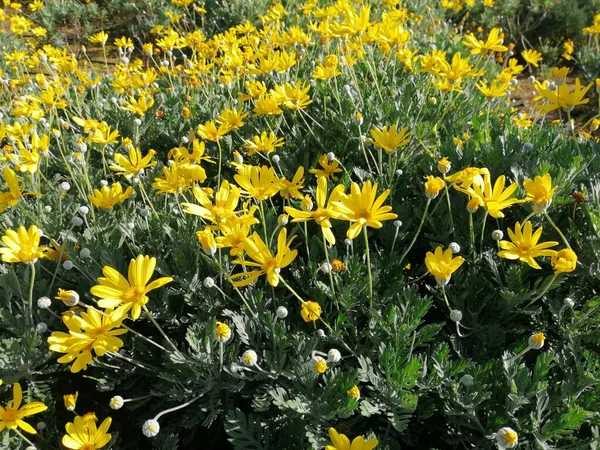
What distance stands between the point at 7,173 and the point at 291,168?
1436 mm

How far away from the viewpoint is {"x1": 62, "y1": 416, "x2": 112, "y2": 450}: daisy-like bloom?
1.54 m

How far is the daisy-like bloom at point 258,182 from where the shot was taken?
6.32 ft

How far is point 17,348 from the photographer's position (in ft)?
6.07

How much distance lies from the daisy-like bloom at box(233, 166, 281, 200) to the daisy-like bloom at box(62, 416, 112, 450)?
90 cm

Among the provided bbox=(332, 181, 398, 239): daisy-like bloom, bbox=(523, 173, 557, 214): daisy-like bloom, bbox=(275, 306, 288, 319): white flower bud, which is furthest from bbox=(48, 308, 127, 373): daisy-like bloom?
bbox=(523, 173, 557, 214): daisy-like bloom

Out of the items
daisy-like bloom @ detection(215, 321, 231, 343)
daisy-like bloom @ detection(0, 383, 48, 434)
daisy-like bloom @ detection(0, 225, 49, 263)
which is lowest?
daisy-like bloom @ detection(0, 383, 48, 434)

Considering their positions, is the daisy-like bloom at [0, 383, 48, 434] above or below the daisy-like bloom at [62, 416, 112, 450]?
above

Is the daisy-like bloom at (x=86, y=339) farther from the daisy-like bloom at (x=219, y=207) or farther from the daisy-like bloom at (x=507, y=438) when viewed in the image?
the daisy-like bloom at (x=507, y=438)

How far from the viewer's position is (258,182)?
6.50 feet

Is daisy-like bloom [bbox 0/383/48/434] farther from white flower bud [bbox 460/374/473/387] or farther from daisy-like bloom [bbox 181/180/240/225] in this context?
white flower bud [bbox 460/374/473/387]

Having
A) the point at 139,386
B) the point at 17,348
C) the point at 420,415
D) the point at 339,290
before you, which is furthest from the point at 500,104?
the point at 17,348

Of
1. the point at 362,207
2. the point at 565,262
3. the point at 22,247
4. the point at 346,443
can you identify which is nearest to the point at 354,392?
the point at 346,443

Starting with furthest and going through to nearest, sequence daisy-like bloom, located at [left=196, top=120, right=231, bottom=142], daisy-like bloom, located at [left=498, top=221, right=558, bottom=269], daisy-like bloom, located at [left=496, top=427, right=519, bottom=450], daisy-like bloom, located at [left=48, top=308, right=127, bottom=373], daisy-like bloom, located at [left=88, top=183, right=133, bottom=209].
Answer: daisy-like bloom, located at [left=196, top=120, right=231, bottom=142] < daisy-like bloom, located at [left=88, top=183, right=133, bottom=209] < daisy-like bloom, located at [left=498, top=221, right=558, bottom=269] < daisy-like bloom, located at [left=48, top=308, right=127, bottom=373] < daisy-like bloom, located at [left=496, top=427, right=519, bottom=450]

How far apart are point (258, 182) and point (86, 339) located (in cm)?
83
